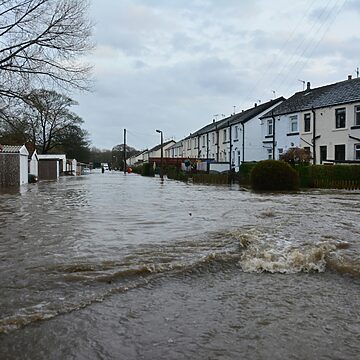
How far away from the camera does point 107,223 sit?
10578mm

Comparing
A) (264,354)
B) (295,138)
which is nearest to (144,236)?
(264,354)

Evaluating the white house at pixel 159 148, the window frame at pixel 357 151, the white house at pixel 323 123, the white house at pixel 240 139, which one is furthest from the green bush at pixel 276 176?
the white house at pixel 159 148

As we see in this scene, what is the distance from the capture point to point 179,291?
17.0 feet

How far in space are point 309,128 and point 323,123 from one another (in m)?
1.73

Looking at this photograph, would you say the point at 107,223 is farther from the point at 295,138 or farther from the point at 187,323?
the point at 295,138

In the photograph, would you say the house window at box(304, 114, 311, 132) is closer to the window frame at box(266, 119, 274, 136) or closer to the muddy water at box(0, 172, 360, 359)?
the window frame at box(266, 119, 274, 136)

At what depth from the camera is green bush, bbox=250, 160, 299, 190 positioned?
83.1ft

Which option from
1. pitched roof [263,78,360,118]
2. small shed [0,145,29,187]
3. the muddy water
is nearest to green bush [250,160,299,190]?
pitched roof [263,78,360,118]

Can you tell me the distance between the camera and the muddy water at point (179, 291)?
3658 mm

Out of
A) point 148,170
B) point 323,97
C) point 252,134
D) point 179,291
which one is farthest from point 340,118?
point 148,170

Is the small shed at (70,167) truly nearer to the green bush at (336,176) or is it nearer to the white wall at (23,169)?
the white wall at (23,169)

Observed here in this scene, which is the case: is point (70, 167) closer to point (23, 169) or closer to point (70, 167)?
point (70, 167)

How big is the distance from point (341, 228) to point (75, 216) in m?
6.69

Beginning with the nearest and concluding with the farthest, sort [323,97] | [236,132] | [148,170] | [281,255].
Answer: [281,255] → [323,97] → [236,132] → [148,170]
